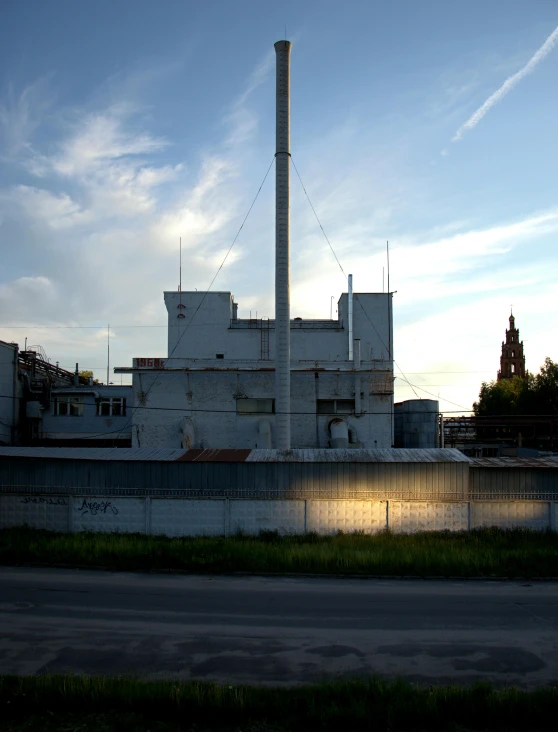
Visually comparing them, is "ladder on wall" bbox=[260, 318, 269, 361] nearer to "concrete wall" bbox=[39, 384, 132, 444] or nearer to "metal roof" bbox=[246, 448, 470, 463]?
"concrete wall" bbox=[39, 384, 132, 444]

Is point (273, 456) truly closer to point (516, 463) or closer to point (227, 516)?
point (227, 516)

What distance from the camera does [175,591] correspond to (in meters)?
14.6

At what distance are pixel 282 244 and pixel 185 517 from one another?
1477 centimetres

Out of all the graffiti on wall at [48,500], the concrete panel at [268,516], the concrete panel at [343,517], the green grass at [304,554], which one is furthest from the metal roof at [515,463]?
the graffiti on wall at [48,500]

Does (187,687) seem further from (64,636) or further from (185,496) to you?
(185,496)

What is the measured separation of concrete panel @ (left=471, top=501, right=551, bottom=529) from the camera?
21027mm

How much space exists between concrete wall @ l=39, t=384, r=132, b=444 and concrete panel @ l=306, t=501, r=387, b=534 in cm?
2350

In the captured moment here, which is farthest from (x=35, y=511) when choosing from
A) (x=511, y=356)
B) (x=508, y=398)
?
(x=511, y=356)

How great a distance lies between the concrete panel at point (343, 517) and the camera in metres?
20.9

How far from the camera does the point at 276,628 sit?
1166 centimetres

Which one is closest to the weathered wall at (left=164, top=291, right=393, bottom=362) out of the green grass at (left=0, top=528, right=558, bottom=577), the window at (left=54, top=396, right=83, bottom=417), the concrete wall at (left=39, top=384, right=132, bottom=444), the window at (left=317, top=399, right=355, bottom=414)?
the concrete wall at (left=39, top=384, right=132, bottom=444)

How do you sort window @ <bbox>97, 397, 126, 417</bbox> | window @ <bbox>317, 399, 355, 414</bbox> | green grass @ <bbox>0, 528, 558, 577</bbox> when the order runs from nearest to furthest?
1. green grass @ <bbox>0, 528, 558, 577</bbox>
2. window @ <bbox>317, 399, 355, 414</bbox>
3. window @ <bbox>97, 397, 126, 417</bbox>

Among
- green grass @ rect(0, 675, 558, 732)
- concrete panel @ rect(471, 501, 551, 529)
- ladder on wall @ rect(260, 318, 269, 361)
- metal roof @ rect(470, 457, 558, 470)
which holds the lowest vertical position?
green grass @ rect(0, 675, 558, 732)

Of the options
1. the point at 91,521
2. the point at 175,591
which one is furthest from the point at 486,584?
the point at 91,521
